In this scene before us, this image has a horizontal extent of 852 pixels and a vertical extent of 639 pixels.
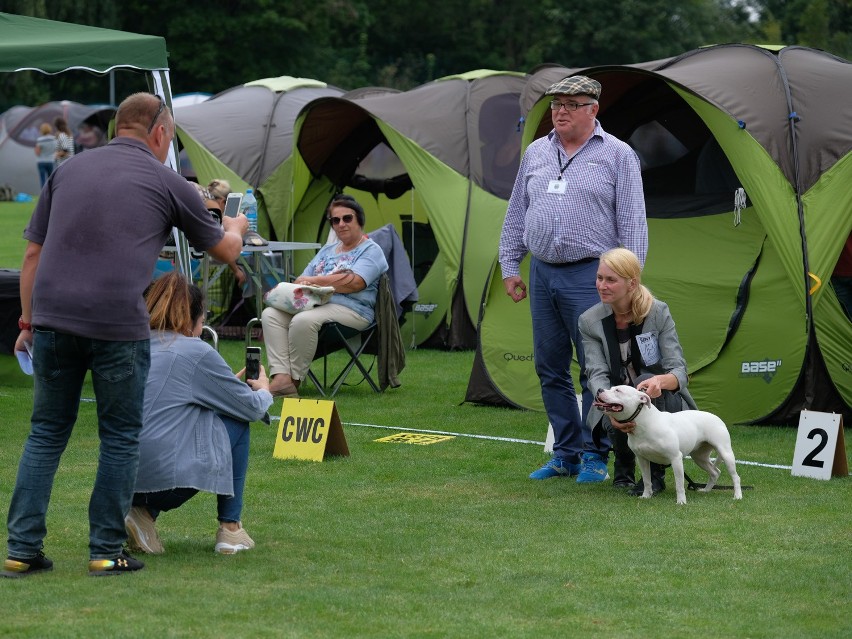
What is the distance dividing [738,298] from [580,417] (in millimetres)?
1842

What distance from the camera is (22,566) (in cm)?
401

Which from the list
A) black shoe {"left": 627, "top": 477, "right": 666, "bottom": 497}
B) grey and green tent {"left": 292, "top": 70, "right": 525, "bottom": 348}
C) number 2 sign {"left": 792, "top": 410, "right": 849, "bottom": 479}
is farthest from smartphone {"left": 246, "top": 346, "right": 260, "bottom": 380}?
grey and green tent {"left": 292, "top": 70, "right": 525, "bottom": 348}

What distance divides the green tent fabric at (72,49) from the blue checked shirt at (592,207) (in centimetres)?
268

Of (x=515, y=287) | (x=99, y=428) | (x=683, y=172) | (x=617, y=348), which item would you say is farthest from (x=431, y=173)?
(x=99, y=428)

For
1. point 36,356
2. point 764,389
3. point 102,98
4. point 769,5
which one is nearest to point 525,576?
point 36,356

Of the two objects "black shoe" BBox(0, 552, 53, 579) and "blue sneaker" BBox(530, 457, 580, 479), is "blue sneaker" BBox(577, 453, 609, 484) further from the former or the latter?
"black shoe" BBox(0, 552, 53, 579)

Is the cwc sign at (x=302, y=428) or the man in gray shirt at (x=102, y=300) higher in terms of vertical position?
the man in gray shirt at (x=102, y=300)

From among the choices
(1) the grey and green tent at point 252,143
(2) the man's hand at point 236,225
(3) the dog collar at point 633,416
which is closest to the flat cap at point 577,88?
(3) the dog collar at point 633,416

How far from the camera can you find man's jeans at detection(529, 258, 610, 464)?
18.2ft

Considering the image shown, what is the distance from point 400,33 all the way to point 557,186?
3962cm

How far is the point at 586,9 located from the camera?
4097 cm

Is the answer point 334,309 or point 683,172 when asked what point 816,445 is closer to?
point 683,172

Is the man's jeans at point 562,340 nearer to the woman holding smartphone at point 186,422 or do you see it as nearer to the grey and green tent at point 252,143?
the woman holding smartphone at point 186,422

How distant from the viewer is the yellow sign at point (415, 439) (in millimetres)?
6688
